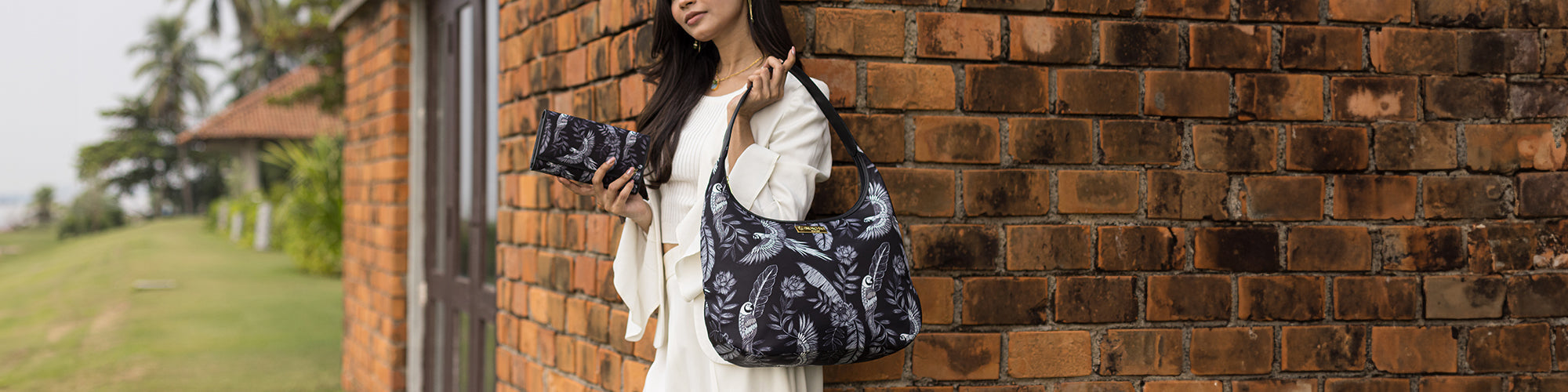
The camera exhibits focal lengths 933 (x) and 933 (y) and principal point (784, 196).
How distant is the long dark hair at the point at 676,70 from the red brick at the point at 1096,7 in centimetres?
64

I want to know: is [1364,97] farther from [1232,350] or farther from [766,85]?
[766,85]

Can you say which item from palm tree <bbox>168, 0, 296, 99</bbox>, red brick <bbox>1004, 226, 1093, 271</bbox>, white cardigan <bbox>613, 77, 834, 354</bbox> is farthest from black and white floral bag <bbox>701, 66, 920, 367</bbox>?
palm tree <bbox>168, 0, 296, 99</bbox>

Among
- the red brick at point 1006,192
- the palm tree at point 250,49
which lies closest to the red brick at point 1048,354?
the red brick at point 1006,192

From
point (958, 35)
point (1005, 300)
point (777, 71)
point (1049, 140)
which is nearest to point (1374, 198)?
point (1049, 140)

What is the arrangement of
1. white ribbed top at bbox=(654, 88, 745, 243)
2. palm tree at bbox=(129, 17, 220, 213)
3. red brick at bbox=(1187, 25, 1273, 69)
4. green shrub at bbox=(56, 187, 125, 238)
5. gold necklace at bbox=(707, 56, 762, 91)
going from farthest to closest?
palm tree at bbox=(129, 17, 220, 213)
green shrub at bbox=(56, 187, 125, 238)
red brick at bbox=(1187, 25, 1273, 69)
gold necklace at bbox=(707, 56, 762, 91)
white ribbed top at bbox=(654, 88, 745, 243)

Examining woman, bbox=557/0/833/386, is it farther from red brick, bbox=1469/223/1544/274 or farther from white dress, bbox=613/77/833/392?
red brick, bbox=1469/223/1544/274

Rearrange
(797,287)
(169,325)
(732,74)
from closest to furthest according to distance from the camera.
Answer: (797,287) → (732,74) → (169,325)

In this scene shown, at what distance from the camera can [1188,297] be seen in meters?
2.02

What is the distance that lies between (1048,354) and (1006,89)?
0.57 meters

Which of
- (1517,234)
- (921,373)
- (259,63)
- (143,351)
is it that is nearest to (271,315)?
(143,351)

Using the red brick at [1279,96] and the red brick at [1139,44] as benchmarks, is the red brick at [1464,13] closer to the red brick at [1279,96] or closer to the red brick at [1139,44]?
the red brick at [1279,96]

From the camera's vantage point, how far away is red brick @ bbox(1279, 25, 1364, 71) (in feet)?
6.73

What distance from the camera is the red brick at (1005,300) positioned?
197cm

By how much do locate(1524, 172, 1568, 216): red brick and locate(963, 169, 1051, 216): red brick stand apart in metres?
1.12
